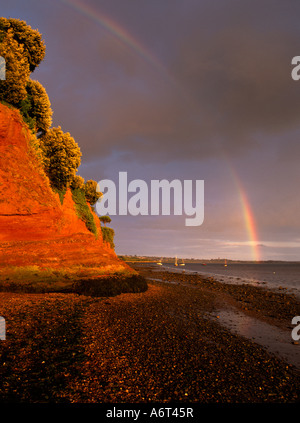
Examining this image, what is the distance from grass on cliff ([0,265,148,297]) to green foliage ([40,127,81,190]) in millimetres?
12119

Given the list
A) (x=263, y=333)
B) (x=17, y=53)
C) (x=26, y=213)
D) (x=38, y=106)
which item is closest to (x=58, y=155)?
(x=38, y=106)

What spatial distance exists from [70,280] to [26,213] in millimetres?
8093

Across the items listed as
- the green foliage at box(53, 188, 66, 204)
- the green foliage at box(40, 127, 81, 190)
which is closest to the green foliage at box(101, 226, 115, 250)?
the green foliage at box(53, 188, 66, 204)

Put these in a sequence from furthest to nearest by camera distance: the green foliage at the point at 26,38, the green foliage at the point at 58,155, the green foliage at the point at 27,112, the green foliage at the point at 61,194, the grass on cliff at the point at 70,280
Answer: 1. the green foliage at the point at 61,194
2. the green foliage at the point at 58,155
3. the green foliage at the point at 27,112
4. the green foliage at the point at 26,38
5. the grass on cliff at the point at 70,280

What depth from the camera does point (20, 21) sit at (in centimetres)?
2112

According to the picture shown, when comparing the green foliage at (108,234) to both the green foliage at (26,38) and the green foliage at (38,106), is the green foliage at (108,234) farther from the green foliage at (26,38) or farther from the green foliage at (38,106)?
the green foliage at (26,38)

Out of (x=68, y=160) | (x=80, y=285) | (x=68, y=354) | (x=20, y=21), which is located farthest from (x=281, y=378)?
(x=20, y=21)

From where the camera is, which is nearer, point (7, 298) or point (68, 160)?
point (7, 298)

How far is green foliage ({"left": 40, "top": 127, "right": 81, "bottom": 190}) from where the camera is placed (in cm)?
2544

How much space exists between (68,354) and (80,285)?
12844 mm

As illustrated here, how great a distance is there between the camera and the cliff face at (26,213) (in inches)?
731

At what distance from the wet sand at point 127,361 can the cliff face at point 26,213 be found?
222 inches

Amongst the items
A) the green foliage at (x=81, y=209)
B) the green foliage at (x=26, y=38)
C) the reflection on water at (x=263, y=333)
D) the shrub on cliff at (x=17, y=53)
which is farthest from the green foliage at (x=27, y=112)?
the reflection on water at (x=263, y=333)
